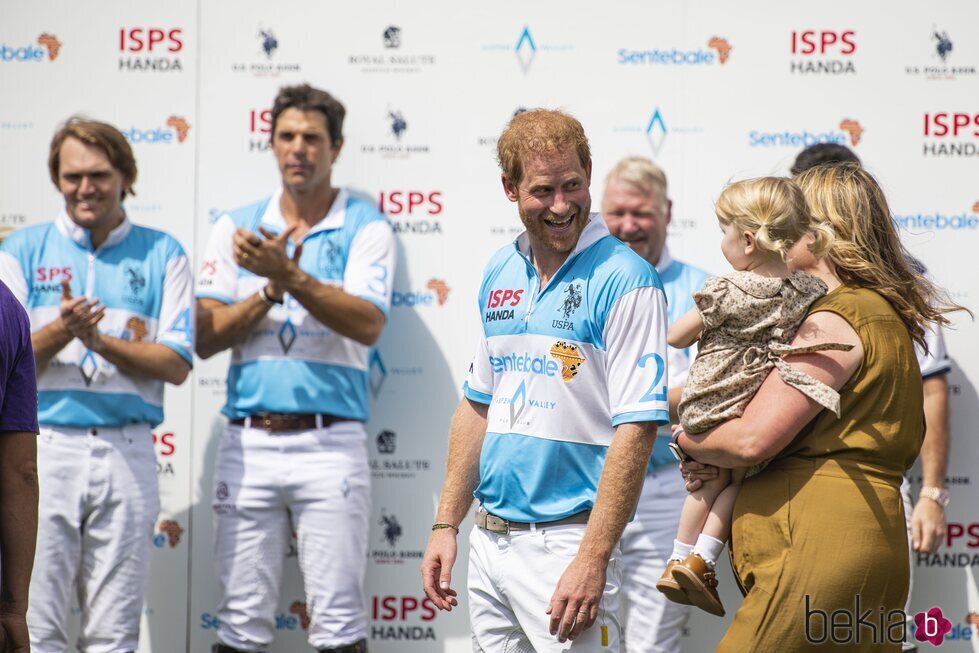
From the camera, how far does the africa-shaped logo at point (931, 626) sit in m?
4.29

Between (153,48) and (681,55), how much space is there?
2355 mm

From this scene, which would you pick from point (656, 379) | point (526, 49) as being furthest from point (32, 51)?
point (656, 379)

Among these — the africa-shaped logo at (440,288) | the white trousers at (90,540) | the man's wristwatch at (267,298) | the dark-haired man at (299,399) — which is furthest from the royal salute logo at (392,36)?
the white trousers at (90,540)

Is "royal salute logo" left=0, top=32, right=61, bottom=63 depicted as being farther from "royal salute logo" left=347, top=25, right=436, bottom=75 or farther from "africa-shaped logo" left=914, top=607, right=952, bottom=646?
"africa-shaped logo" left=914, top=607, right=952, bottom=646

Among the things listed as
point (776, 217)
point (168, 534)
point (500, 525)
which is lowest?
point (168, 534)

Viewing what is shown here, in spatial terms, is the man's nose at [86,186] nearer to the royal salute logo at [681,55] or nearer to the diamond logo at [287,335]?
the diamond logo at [287,335]

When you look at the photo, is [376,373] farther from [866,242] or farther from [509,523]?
[866,242]

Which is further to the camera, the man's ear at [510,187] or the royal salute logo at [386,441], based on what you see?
the royal salute logo at [386,441]

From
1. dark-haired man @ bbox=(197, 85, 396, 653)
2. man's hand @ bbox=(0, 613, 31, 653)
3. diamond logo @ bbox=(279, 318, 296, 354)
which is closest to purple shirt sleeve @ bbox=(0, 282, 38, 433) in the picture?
man's hand @ bbox=(0, 613, 31, 653)

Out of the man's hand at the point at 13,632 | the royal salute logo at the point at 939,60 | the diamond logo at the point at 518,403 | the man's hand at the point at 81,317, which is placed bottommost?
the man's hand at the point at 13,632

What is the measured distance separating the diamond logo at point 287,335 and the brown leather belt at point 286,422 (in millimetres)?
278

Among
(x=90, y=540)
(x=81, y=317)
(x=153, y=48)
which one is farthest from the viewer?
(x=153, y=48)

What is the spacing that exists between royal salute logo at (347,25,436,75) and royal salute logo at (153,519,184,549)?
85.9 inches

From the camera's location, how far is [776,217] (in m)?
2.47
